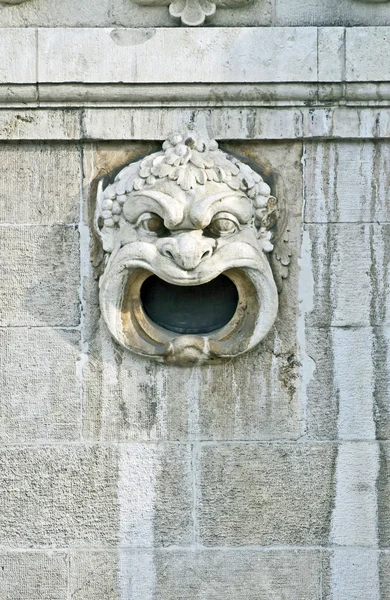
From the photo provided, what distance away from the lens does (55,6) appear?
5211 mm

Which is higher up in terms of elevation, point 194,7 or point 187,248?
point 194,7

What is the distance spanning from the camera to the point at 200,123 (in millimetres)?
5160

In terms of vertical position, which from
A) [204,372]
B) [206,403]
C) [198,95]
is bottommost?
[206,403]

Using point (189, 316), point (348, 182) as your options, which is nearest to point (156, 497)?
point (189, 316)

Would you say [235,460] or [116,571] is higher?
[235,460]

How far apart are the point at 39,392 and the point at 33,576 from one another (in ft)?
2.80

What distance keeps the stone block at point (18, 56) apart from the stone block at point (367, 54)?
4.77 ft

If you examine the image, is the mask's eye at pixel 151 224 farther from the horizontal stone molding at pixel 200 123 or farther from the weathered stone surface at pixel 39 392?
the weathered stone surface at pixel 39 392

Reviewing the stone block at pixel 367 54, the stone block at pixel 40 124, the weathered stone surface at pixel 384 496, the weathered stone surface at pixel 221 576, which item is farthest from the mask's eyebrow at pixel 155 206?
the weathered stone surface at pixel 221 576

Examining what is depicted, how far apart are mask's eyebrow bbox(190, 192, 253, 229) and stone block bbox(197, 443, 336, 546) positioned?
1059 mm

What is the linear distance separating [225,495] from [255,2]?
2.31 m

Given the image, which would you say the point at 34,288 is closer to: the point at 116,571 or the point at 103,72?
the point at 103,72

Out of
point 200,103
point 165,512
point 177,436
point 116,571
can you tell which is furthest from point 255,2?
point 116,571

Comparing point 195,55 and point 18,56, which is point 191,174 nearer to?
point 195,55
